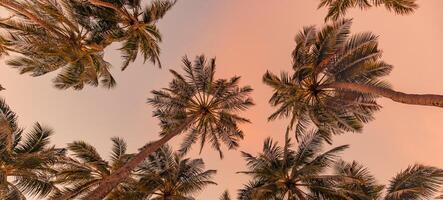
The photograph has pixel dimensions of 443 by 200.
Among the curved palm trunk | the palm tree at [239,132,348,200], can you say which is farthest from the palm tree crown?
the curved palm trunk

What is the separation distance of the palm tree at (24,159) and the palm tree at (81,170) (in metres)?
0.41

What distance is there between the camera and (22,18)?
43.8 feet

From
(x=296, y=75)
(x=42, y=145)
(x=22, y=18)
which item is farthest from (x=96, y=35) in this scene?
(x=296, y=75)

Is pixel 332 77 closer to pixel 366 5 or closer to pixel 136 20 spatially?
pixel 366 5

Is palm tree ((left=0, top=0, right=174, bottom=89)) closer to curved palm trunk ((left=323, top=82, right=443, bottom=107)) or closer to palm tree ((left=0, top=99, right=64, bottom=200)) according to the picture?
palm tree ((left=0, top=99, right=64, bottom=200))

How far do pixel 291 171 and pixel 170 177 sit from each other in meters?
4.88

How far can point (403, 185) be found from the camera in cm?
1455

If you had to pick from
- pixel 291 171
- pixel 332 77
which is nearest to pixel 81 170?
pixel 291 171

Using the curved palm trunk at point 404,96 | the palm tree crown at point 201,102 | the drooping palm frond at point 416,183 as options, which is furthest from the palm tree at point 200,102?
the drooping palm frond at point 416,183

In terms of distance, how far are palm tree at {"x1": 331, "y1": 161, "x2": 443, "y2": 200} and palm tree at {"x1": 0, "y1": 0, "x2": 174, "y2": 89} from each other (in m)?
9.30

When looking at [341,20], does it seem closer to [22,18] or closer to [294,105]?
[294,105]

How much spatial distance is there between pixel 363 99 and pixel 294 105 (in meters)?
2.64

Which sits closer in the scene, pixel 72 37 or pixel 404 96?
pixel 404 96

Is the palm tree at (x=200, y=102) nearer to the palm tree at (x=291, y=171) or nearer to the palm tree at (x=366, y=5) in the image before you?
the palm tree at (x=291, y=171)
